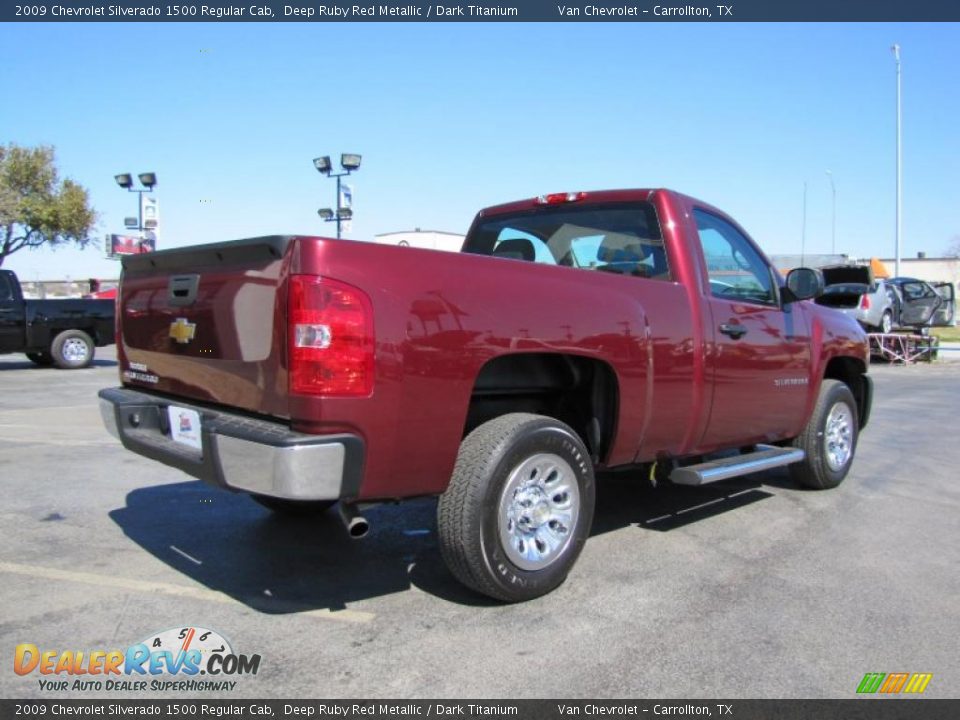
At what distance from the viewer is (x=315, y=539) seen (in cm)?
448

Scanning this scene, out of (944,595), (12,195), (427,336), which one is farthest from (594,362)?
(12,195)

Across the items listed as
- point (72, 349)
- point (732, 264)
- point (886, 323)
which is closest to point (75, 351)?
point (72, 349)

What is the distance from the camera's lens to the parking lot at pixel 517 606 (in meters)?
2.88

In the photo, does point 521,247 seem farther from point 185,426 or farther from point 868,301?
point 868,301

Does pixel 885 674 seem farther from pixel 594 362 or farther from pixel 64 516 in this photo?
pixel 64 516

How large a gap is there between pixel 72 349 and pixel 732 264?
571 inches

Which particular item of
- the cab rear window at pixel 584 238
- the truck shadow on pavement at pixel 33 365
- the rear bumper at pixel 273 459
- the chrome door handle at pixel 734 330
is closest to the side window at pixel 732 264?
the chrome door handle at pixel 734 330

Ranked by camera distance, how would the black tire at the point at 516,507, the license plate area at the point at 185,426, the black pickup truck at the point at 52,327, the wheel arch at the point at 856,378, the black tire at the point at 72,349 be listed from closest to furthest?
1. the black tire at the point at 516,507
2. the license plate area at the point at 185,426
3. the wheel arch at the point at 856,378
4. the black pickup truck at the point at 52,327
5. the black tire at the point at 72,349

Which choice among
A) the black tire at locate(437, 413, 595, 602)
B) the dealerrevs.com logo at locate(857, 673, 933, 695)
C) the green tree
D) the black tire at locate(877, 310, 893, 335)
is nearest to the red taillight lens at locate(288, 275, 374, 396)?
the black tire at locate(437, 413, 595, 602)

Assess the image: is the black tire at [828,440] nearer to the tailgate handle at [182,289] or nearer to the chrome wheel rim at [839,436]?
the chrome wheel rim at [839,436]

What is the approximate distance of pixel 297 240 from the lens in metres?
Answer: 2.88

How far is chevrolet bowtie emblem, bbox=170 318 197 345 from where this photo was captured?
3518 millimetres

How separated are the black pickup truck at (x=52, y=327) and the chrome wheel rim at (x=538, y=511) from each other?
13954 mm

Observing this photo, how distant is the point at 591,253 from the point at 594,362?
1.16 metres
